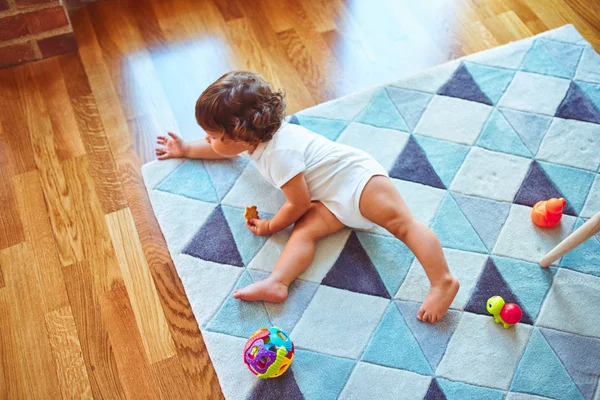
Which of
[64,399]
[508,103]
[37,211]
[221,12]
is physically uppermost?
[221,12]

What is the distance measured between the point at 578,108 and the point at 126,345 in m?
1.22

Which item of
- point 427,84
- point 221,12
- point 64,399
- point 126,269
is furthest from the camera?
point 221,12

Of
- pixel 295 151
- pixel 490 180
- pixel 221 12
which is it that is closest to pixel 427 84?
pixel 490 180

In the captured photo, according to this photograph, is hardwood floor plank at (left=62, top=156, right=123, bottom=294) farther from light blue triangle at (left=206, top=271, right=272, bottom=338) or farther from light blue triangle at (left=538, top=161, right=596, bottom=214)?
light blue triangle at (left=538, top=161, right=596, bottom=214)

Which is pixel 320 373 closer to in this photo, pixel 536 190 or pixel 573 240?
pixel 573 240

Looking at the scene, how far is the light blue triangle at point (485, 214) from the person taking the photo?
122 centimetres

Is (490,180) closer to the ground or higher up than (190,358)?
higher up

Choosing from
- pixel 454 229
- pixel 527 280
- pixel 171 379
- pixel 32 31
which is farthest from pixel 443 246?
pixel 32 31

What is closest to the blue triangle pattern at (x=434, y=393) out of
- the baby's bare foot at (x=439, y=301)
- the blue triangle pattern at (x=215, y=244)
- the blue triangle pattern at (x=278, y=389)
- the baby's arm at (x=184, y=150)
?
the baby's bare foot at (x=439, y=301)

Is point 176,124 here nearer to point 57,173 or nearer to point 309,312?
point 57,173

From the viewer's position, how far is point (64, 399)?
107 cm

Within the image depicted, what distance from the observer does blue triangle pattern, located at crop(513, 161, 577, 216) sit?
4.15ft

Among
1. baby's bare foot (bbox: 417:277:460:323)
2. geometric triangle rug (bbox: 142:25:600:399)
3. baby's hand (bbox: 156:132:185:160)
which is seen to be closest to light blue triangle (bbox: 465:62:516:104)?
geometric triangle rug (bbox: 142:25:600:399)

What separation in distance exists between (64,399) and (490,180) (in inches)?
40.3
